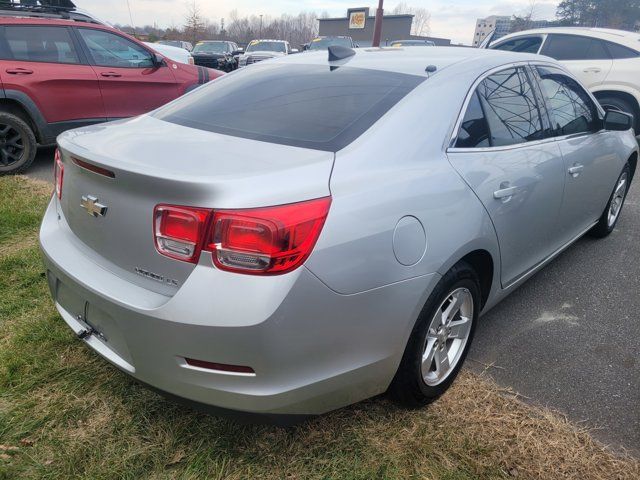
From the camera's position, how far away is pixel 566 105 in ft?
10.9

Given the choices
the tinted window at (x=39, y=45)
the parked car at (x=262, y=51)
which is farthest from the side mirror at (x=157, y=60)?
the parked car at (x=262, y=51)

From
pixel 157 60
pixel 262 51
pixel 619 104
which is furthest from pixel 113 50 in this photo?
pixel 262 51

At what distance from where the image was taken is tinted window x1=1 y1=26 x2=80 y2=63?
554 cm

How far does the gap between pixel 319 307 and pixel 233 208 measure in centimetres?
43

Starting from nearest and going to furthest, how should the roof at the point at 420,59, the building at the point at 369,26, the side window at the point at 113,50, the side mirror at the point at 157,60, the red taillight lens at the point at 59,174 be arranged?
the red taillight lens at the point at 59,174
the roof at the point at 420,59
the side window at the point at 113,50
the side mirror at the point at 157,60
the building at the point at 369,26

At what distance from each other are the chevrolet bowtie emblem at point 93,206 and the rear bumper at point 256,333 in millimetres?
196

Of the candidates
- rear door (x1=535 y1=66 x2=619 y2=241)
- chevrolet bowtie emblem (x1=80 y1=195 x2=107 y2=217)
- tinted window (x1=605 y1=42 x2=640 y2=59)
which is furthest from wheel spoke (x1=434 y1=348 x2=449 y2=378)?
tinted window (x1=605 y1=42 x2=640 y2=59)

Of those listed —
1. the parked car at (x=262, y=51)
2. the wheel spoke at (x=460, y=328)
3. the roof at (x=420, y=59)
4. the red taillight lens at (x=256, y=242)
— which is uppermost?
the roof at (x=420, y=59)

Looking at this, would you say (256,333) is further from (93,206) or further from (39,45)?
(39,45)

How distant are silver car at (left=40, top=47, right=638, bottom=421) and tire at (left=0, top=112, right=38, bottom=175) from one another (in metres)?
3.83

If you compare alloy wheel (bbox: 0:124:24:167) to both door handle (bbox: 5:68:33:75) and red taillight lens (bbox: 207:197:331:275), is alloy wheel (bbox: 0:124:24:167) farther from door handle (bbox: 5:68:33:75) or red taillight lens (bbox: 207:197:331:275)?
red taillight lens (bbox: 207:197:331:275)

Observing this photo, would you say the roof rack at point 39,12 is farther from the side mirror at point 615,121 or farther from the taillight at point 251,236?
the side mirror at point 615,121

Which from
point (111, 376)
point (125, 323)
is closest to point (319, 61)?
point (125, 323)

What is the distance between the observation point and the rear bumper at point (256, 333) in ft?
5.13
